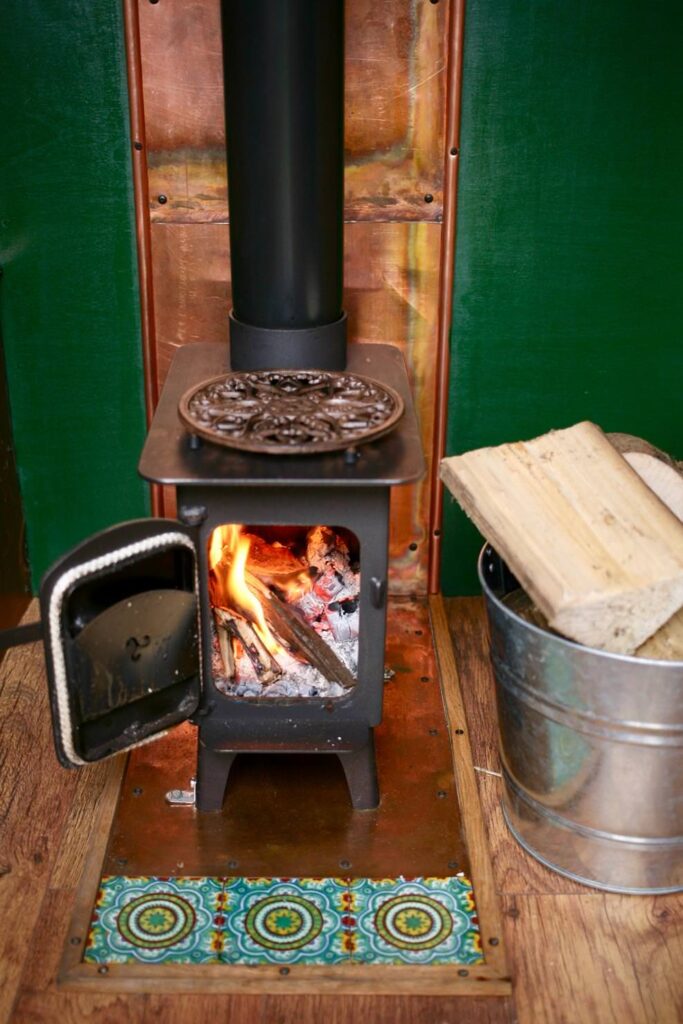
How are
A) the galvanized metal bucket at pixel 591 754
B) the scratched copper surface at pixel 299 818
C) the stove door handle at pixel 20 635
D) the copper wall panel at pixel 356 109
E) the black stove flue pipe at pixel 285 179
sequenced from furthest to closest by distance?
the copper wall panel at pixel 356 109 → the scratched copper surface at pixel 299 818 → the black stove flue pipe at pixel 285 179 → the galvanized metal bucket at pixel 591 754 → the stove door handle at pixel 20 635

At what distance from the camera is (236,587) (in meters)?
2.36

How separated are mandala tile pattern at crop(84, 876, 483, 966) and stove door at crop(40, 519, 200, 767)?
328mm

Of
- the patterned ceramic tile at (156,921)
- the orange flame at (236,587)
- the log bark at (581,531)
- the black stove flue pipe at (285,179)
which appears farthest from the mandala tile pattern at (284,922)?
the black stove flue pipe at (285,179)

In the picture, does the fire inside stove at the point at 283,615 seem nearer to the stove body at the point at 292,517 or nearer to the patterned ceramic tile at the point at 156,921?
the stove body at the point at 292,517

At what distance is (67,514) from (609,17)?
179 cm

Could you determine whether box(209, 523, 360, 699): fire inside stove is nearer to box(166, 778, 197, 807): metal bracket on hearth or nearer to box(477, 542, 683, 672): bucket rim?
box(166, 778, 197, 807): metal bracket on hearth

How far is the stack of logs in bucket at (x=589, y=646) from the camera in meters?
1.94

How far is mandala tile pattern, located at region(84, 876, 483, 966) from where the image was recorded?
6.70ft

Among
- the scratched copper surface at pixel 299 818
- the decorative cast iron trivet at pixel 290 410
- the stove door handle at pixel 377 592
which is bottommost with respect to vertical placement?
the scratched copper surface at pixel 299 818

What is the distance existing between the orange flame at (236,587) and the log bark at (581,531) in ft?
1.61

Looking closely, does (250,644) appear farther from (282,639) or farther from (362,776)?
(362,776)

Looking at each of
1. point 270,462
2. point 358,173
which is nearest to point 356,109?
point 358,173

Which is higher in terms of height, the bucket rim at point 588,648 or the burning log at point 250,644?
the bucket rim at point 588,648

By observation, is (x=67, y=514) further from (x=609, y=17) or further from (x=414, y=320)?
(x=609, y=17)
